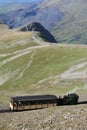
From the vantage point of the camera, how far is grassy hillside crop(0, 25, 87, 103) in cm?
10559

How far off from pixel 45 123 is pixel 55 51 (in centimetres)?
13336

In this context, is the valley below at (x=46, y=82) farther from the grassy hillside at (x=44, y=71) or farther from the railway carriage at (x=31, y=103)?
the railway carriage at (x=31, y=103)

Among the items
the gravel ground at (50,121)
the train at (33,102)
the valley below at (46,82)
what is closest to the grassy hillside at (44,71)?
the valley below at (46,82)

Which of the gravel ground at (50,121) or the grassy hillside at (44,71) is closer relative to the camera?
the gravel ground at (50,121)

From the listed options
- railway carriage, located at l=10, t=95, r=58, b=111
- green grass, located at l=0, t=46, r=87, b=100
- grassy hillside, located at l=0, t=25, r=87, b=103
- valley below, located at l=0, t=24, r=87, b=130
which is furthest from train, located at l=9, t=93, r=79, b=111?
green grass, located at l=0, t=46, r=87, b=100

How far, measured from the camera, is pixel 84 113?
38.6 m

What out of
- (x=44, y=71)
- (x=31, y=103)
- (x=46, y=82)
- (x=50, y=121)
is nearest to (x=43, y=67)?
(x=44, y=71)

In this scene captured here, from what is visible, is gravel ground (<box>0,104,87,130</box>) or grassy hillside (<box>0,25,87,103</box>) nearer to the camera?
gravel ground (<box>0,104,87,130</box>)

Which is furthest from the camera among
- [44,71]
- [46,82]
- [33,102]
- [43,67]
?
[43,67]

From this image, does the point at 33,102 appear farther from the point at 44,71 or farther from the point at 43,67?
the point at 43,67

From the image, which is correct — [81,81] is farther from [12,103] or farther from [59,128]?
[59,128]

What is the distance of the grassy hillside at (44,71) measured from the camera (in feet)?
346

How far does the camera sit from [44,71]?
138 meters

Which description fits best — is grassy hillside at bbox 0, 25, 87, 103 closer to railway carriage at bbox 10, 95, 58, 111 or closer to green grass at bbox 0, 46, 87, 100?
green grass at bbox 0, 46, 87, 100
